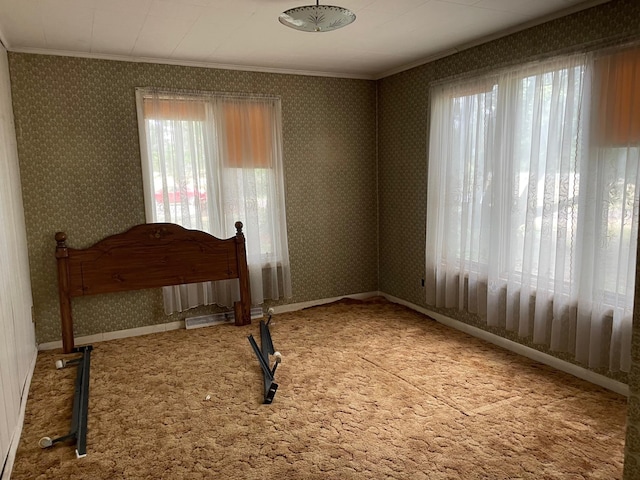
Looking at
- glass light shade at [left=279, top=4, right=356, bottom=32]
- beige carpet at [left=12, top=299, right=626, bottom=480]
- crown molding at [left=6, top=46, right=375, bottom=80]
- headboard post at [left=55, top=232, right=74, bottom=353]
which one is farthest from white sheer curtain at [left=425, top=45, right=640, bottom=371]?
headboard post at [left=55, top=232, right=74, bottom=353]

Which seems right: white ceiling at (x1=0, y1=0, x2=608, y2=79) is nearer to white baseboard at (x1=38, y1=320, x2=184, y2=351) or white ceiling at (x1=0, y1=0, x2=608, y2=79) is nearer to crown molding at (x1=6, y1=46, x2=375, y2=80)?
crown molding at (x1=6, y1=46, x2=375, y2=80)

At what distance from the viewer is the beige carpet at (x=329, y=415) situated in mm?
2301

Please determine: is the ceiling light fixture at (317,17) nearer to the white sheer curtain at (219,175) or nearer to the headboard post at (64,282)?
the white sheer curtain at (219,175)

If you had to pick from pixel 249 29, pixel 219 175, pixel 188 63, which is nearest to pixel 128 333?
pixel 219 175

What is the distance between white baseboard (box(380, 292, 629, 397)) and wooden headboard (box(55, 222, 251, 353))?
1846mm

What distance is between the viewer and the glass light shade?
2.48 metres

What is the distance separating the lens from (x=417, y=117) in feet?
14.9

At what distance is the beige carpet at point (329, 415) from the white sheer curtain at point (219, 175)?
0.86m

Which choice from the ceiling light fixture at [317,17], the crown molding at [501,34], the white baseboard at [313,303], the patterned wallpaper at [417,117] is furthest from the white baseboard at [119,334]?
the crown molding at [501,34]

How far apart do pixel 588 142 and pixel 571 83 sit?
41 centimetres

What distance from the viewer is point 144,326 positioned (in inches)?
169

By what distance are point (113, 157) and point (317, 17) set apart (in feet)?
7.80

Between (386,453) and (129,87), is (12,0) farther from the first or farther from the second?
(386,453)

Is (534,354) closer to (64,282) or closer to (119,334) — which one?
(119,334)
